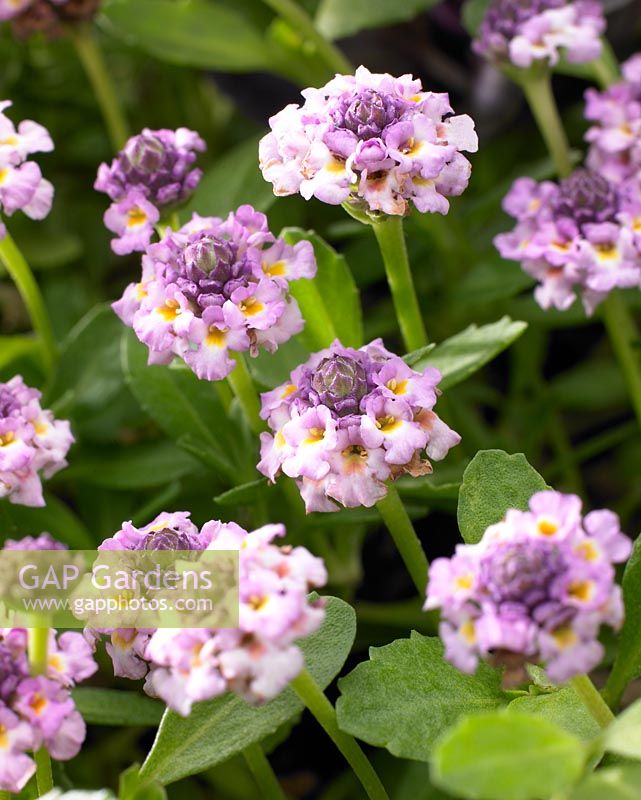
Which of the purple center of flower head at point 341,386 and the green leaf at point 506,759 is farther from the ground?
the purple center of flower head at point 341,386

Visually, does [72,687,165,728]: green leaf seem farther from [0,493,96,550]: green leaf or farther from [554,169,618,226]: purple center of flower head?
[554,169,618,226]: purple center of flower head

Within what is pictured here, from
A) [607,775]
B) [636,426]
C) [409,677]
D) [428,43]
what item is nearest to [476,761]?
[607,775]

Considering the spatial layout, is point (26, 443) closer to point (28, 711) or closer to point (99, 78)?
point (28, 711)

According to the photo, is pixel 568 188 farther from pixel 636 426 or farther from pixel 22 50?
pixel 22 50

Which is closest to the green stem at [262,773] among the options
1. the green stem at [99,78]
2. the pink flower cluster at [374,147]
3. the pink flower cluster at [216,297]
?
the pink flower cluster at [216,297]

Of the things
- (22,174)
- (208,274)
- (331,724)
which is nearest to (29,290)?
(22,174)

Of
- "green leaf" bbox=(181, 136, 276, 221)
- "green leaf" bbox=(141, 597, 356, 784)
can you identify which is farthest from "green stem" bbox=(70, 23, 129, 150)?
"green leaf" bbox=(141, 597, 356, 784)

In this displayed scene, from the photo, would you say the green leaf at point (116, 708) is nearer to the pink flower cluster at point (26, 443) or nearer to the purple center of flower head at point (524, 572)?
the pink flower cluster at point (26, 443)
